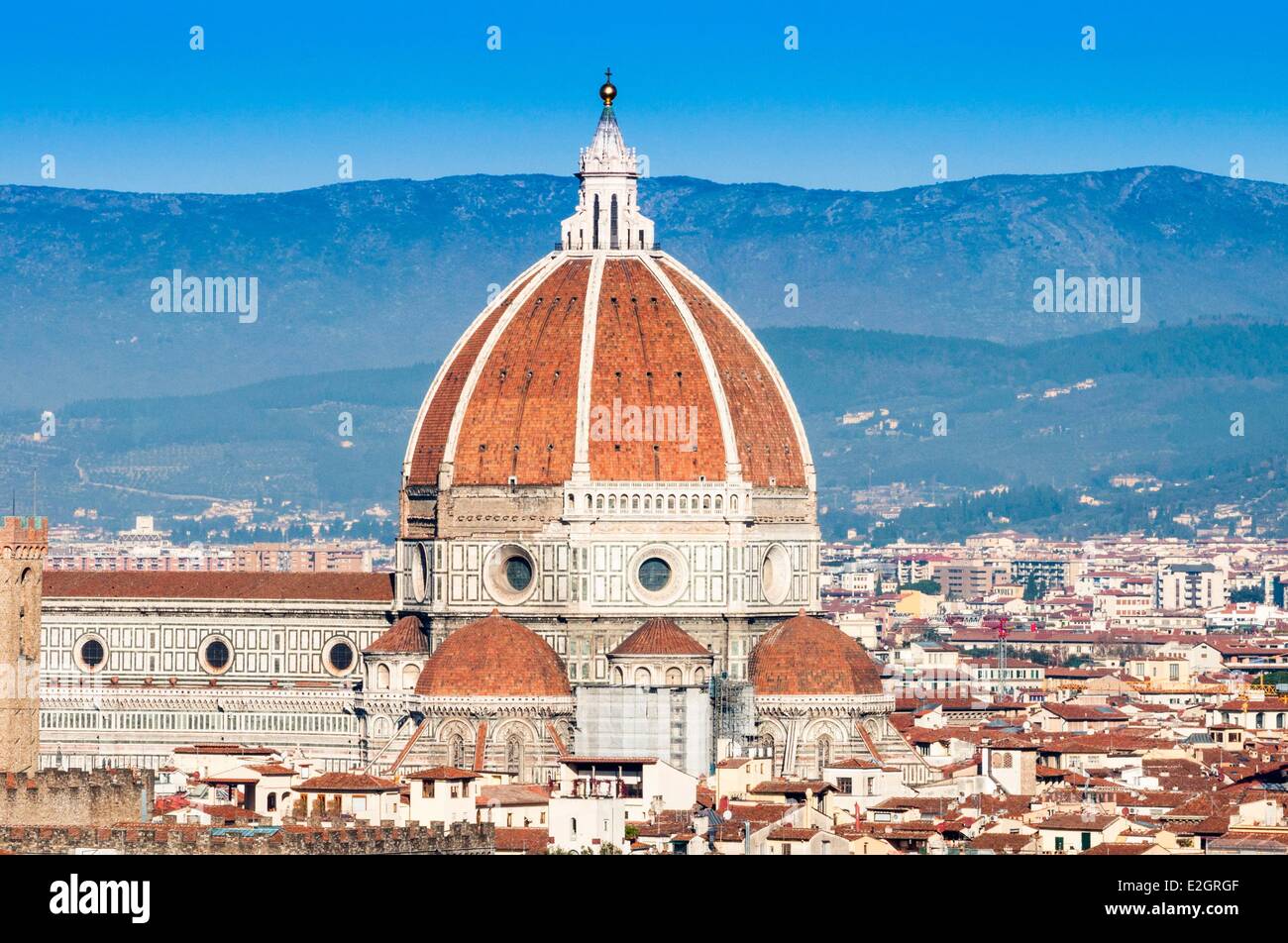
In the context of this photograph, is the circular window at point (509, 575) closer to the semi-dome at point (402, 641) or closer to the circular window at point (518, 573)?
the circular window at point (518, 573)

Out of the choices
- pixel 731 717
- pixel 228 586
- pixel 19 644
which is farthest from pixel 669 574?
pixel 19 644

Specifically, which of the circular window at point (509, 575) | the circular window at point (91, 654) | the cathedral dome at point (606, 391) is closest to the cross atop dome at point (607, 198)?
the cathedral dome at point (606, 391)

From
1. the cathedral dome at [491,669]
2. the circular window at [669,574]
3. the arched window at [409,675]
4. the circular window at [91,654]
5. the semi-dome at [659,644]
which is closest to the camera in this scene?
the cathedral dome at [491,669]

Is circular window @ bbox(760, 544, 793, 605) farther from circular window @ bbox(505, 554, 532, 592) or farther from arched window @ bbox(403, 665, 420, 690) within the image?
arched window @ bbox(403, 665, 420, 690)

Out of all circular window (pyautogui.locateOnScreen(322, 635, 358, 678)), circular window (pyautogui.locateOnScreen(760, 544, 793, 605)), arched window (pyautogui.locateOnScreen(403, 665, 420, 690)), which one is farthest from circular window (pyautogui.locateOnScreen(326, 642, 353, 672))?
circular window (pyautogui.locateOnScreen(760, 544, 793, 605))
